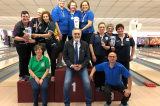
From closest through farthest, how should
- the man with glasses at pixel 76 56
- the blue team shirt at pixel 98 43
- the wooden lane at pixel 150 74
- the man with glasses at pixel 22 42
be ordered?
the man with glasses at pixel 76 56 < the man with glasses at pixel 22 42 < the blue team shirt at pixel 98 43 < the wooden lane at pixel 150 74

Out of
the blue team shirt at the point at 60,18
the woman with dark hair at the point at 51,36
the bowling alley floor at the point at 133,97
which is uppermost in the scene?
the blue team shirt at the point at 60,18

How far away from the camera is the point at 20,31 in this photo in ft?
6.75

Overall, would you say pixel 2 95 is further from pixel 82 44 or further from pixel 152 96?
pixel 152 96

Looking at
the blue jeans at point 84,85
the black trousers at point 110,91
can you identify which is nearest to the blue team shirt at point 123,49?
the black trousers at point 110,91

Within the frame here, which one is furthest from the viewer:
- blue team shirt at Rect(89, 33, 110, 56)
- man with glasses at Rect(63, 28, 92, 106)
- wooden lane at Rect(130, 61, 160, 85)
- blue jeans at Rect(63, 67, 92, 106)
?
wooden lane at Rect(130, 61, 160, 85)

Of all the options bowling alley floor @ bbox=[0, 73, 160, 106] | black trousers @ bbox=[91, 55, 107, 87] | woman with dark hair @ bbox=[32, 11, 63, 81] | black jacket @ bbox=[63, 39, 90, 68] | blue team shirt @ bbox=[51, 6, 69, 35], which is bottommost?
bowling alley floor @ bbox=[0, 73, 160, 106]

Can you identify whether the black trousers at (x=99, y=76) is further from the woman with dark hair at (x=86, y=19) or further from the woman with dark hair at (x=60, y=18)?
the woman with dark hair at (x=60, y=18)

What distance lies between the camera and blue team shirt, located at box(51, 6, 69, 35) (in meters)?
2.14

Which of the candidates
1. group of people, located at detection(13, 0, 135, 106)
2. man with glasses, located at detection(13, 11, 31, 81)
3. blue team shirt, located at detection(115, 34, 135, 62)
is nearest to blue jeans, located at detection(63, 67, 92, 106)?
group of people, located at detection(13, 0, 135, 106)

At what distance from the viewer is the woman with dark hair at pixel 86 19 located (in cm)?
217

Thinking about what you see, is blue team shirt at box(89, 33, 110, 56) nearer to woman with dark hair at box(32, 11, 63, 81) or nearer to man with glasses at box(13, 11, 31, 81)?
woman with dark hair at box(32, 11, 63, 81)

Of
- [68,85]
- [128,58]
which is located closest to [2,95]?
[68,85]

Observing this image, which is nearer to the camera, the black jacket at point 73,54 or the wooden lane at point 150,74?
the black jacket at point 73,54

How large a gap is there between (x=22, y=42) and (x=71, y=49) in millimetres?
880
